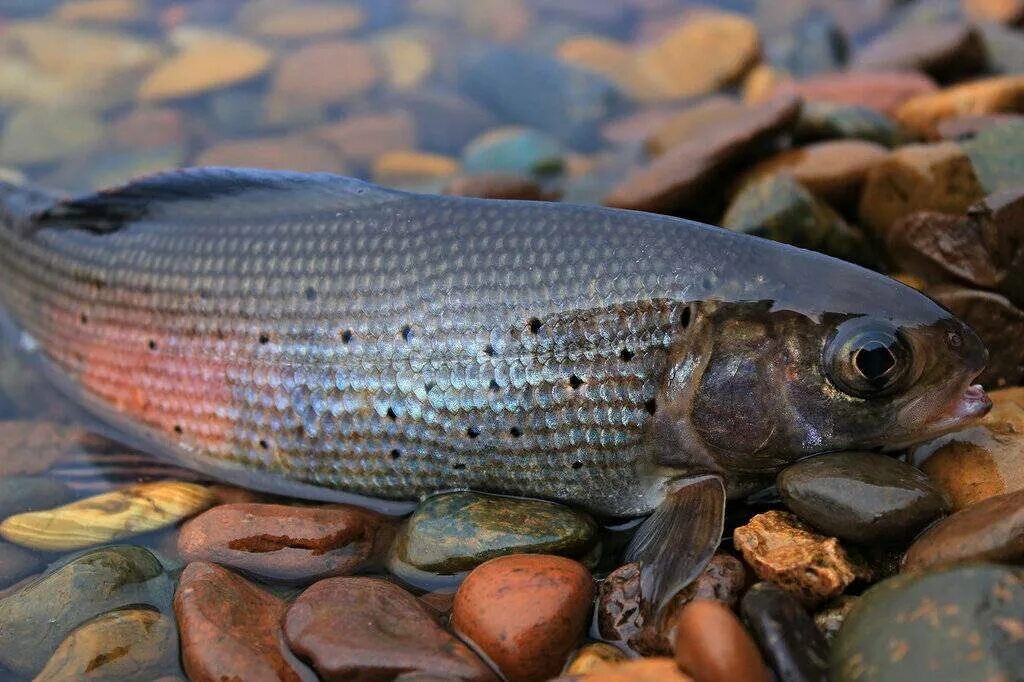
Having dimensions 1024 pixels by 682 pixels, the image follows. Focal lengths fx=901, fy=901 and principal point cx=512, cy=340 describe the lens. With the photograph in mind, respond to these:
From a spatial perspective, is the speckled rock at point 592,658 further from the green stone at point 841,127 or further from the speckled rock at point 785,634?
the green stone at point 841,127

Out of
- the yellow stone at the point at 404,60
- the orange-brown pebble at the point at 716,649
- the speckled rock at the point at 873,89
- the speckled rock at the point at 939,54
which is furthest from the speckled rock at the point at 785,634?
the yellow stone at the point at 404,60

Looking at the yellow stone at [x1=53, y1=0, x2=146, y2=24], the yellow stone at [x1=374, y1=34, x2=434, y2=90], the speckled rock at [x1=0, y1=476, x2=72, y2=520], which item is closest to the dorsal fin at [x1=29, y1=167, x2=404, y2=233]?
the speckled rock at [x1=0, y1=476, x2=72, y2=520]

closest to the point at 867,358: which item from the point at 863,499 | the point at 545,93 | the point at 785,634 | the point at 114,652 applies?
the point at 863,499

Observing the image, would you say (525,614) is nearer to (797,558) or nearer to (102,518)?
(797,558)

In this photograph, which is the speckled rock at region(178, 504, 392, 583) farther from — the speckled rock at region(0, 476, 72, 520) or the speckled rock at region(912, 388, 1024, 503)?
the speckled rock at region(912, 388, 1024, 503)

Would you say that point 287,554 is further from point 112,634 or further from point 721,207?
point 721,207

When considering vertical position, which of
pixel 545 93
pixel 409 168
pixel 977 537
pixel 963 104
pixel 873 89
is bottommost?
pixel 977 537

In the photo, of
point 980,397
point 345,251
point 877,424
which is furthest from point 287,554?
point 980,397
